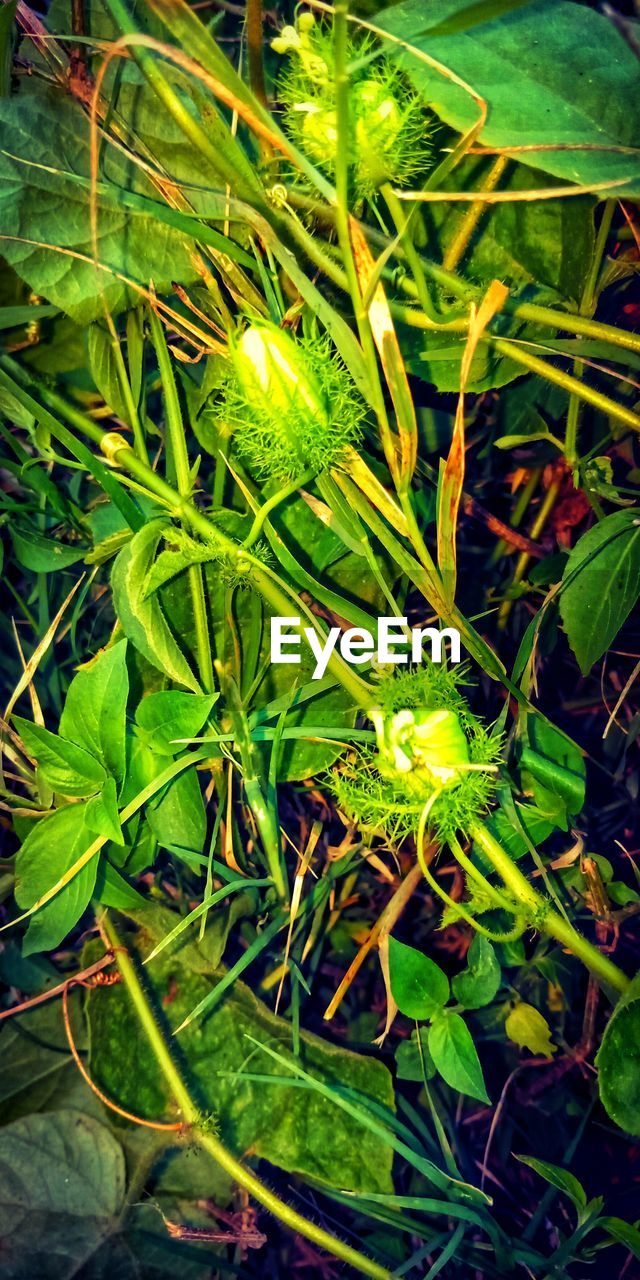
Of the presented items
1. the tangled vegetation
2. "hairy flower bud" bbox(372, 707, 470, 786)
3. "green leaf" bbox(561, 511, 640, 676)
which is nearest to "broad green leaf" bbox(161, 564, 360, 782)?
the tangled vegetation

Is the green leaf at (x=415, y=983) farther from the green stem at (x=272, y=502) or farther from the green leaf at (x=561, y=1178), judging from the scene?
the green stem at (x=272, y=502)

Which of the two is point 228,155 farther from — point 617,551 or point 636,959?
point 636,959

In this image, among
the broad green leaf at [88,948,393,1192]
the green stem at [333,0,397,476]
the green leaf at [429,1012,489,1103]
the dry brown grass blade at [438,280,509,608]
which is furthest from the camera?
the broad green leaf at [88,948,393,1192]

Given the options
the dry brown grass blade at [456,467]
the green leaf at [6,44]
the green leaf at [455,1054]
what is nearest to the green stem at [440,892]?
the green leaf at [455,1054]

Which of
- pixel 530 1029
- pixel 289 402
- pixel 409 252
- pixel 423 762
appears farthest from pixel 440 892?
pixel 409 252

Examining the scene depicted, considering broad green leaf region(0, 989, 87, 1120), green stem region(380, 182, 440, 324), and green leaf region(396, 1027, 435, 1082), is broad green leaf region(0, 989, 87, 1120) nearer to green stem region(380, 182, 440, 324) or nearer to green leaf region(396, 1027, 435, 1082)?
green leaf region(396, 1027, 435, 1082)
